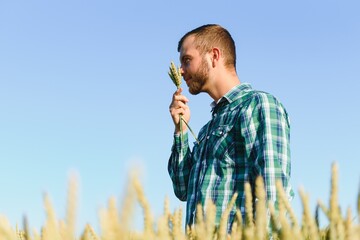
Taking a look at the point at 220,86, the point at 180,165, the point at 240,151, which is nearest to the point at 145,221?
the point at 240,151

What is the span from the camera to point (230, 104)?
11.6 feet

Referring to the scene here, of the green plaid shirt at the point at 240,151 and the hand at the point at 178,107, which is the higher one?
the hand at the point at 178,107

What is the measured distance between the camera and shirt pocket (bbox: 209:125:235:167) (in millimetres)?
3183

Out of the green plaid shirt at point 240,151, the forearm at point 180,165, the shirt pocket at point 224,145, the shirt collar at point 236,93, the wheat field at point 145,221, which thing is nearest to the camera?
the wheat field at point 145,221

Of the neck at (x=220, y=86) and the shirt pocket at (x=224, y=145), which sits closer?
the shirt pocket at (x=224, y=145)

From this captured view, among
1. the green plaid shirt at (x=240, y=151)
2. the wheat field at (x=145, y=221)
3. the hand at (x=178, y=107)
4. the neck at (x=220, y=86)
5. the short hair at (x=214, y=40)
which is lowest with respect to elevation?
the wheat field at (x=145, y=221)

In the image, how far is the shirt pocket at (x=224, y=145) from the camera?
3.18 m

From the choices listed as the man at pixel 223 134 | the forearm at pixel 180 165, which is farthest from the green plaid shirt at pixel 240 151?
the forearm at pixel 180 165

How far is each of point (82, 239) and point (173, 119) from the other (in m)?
2.93

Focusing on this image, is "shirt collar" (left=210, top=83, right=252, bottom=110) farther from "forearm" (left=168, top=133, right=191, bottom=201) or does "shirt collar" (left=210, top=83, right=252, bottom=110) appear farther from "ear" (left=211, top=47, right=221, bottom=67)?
"forearm" (left=168, top=133, right=191, bottom=201)

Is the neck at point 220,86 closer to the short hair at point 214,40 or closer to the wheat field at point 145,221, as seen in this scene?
the short hair at point 214,40

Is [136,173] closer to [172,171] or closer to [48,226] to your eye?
[48,226]

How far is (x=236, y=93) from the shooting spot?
11.7 feet

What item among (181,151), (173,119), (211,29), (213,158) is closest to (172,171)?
(181,151)
